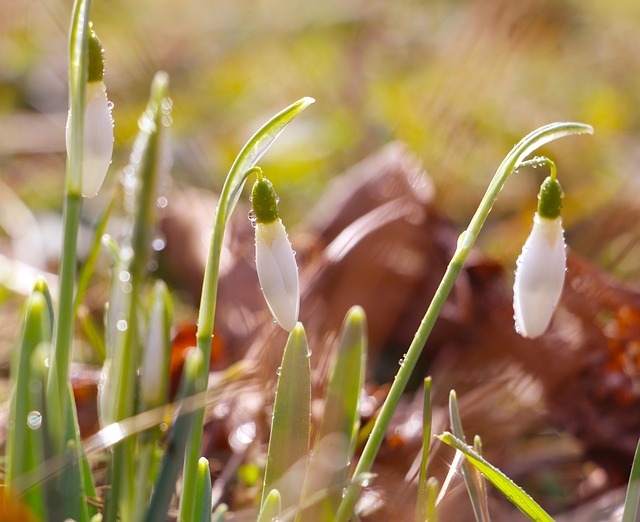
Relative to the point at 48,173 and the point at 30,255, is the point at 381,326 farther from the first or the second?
the point at 48,173

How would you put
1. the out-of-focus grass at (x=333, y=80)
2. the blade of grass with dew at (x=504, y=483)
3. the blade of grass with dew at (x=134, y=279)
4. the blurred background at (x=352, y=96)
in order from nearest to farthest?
the blade of grass with dew at (x=504, y=483), the blade of grass with dew at (x=134, y=279), the blurred background at (x=352, y=96), the out-of-focus grass at (x=333, y=80)

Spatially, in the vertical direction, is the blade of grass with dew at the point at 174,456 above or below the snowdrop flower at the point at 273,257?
below

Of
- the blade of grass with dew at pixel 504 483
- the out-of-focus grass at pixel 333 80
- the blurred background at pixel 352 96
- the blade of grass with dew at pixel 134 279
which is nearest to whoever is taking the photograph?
the blade of grass with dew at pixel 504 483

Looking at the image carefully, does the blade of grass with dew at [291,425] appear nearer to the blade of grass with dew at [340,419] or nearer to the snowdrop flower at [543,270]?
the blade of grass with dew at [340,419]

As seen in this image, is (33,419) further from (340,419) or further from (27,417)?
(340,419)

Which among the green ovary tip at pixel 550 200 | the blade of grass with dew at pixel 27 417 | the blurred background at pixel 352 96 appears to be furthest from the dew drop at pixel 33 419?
the blurred background at pixel 352 96

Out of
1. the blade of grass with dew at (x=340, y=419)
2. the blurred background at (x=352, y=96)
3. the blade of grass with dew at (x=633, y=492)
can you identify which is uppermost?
the blurred background at (x=352, y=96)

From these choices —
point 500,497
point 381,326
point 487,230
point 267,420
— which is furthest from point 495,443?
point 487,230
